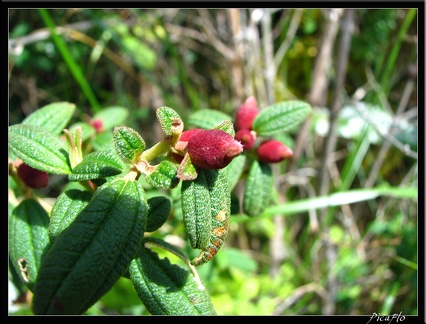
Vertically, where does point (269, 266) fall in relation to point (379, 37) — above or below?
below

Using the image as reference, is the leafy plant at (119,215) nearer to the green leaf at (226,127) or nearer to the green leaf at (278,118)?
the green leaf at (226,127)

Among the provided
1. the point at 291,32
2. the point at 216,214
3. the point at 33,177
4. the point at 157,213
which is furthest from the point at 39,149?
the point at 291,32

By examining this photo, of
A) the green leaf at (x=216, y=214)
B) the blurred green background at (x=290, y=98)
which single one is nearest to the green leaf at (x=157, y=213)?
the green leaf at (x=216, y=214)

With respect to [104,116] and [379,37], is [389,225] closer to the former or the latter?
[379,37]

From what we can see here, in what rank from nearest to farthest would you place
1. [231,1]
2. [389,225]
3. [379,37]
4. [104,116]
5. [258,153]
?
[258,153], [104,116], [231,1], [389,225], [379,37]
